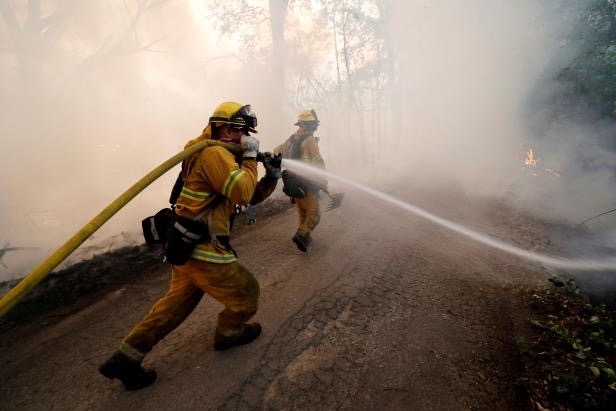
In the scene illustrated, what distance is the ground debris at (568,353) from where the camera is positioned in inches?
88.4

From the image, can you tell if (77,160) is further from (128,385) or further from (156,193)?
(128,385)

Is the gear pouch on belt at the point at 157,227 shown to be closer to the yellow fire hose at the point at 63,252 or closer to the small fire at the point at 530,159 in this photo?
the yellow fire hose at the point at 63,252

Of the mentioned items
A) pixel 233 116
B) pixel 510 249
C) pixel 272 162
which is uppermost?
pixel 233 116

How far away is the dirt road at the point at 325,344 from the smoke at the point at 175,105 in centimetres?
278

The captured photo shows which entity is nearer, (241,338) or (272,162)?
(272,162)

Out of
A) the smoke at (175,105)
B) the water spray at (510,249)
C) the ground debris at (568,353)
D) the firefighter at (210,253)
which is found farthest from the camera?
the smoke at (175,105)

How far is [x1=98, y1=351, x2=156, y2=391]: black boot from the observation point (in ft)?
7.85

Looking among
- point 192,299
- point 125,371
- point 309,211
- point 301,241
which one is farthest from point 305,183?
point 125,371

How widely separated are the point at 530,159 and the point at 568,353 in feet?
23.6

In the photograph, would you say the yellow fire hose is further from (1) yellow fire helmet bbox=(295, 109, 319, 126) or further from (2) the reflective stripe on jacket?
(1) yellow fire helmet bbox=(295, 109, 319, 126)

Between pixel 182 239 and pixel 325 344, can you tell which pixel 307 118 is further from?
pixel 325 344

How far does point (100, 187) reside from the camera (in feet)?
26.6

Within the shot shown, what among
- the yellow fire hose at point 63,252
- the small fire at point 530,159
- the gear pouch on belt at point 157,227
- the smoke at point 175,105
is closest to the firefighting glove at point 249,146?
the yellow fire hose at point 63,252

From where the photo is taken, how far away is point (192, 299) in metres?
2.64
